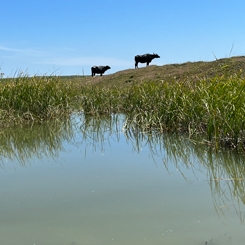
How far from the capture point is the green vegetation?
4.61 metres

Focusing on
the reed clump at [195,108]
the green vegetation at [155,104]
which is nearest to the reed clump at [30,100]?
the green vegetation at [155,104]

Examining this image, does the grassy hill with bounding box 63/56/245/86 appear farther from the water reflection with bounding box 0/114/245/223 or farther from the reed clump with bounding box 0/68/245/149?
the water reflection with bounding box 0/114/245/223

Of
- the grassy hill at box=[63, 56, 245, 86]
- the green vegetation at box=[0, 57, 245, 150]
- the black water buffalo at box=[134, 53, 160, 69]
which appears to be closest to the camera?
the green vegetation at box=[0, 57, 245, 150]

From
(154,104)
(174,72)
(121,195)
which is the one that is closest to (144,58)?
(174,72)

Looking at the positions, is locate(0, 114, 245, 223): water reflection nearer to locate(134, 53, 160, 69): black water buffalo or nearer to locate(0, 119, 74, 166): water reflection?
locate(0, 119, 74, 166): water reflection

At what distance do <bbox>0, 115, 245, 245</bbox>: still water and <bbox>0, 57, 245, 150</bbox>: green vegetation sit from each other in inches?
15.0

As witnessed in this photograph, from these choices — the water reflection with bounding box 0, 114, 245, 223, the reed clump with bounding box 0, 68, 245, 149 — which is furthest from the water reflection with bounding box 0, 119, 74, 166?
the reed clump with bounding box 0, 68, 245, 149

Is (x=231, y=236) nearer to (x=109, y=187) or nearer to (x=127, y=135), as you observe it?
Answer: (x=109, y=187)

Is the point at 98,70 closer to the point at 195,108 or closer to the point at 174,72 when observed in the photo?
the point at 174,72

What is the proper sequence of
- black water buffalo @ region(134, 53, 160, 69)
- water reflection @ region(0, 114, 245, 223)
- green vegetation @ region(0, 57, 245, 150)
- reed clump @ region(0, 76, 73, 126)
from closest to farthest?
1. water reflection @ region(0, 114, 245, 223)
2. green vegetation @ region(0, 57, 245, 150)
3. reed clump @ region(0, 76, 73, 126)
4. black water buffalo @ region(134, 53, 160, 69)

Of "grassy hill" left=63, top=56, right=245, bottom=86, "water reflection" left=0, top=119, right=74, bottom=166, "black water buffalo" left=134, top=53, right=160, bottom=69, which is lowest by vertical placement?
"water reflection" left=0, top=119, right=74, bottom=166

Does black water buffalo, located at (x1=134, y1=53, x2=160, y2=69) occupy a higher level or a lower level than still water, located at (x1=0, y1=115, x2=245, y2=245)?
higher

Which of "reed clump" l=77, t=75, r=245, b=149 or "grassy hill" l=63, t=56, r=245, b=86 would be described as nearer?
"reed clump" l=77, t=75, r=245, b=149

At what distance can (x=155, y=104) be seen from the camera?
22.1 ft
